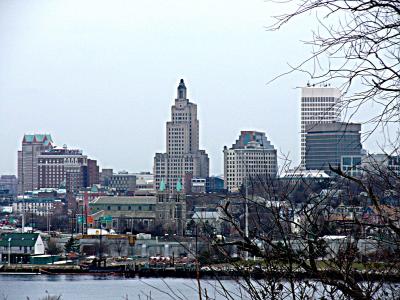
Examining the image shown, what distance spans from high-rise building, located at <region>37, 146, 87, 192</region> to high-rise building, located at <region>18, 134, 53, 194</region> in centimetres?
141

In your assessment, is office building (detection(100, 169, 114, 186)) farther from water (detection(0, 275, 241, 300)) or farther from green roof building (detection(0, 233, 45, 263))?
water (detection(0, 275, 241, 300))

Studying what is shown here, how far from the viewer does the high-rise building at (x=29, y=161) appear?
10519cm

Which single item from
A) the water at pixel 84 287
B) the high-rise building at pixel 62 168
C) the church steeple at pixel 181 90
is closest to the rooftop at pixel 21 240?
the water at pixel 84 287

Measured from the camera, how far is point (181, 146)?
92.8m

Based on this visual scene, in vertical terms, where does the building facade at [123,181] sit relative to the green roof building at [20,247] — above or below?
above

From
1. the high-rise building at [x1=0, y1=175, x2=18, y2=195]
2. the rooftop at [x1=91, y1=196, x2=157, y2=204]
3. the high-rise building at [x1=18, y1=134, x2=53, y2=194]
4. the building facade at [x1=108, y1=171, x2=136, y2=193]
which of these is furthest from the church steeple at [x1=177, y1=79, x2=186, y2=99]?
the rooftop at [x1=91, y1=196, x2=157, y2=204]

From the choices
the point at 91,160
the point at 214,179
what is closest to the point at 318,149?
the point at 214,179

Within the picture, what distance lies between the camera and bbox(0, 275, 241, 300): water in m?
23.7

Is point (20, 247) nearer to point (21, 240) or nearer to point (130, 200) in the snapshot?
point (21, 240)

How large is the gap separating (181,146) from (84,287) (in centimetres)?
6484

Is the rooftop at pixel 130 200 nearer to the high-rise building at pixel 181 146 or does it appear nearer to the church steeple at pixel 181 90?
the high-rise building at pixel 181 146

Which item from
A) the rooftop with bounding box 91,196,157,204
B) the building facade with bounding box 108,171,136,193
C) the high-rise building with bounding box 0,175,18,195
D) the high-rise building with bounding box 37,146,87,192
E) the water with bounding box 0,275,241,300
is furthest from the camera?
the high-rise building with bounding box 0,175,18,195

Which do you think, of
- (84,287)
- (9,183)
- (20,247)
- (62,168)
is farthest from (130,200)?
(9,183)

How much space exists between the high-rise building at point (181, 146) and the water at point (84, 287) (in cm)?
5840
